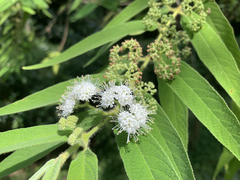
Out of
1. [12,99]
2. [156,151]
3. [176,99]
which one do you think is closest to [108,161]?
[12,99]

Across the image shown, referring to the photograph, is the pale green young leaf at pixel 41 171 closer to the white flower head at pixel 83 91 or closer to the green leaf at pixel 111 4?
the white flower head at pixel 83 91

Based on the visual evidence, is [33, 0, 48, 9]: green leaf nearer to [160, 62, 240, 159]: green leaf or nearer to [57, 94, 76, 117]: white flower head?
[57, 94, 76, 117]: white flower head

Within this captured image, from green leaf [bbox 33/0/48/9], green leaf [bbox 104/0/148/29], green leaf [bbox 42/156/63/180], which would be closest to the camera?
green leaf [bbox 42/156/63/180]

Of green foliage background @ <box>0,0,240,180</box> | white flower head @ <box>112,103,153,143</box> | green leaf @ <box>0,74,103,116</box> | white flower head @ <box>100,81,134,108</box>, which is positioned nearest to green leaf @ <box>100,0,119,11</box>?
green foliage background @ <box>0,0,240,180</box>

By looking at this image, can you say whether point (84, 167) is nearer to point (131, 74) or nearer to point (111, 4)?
point (131, 74)

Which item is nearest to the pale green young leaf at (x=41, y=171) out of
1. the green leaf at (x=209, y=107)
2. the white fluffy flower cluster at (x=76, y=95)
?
the white fluffy flower cluster at (x=76, y=95)

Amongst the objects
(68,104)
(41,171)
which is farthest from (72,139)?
(68,104)

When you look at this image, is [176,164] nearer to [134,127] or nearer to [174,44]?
[134,127]
